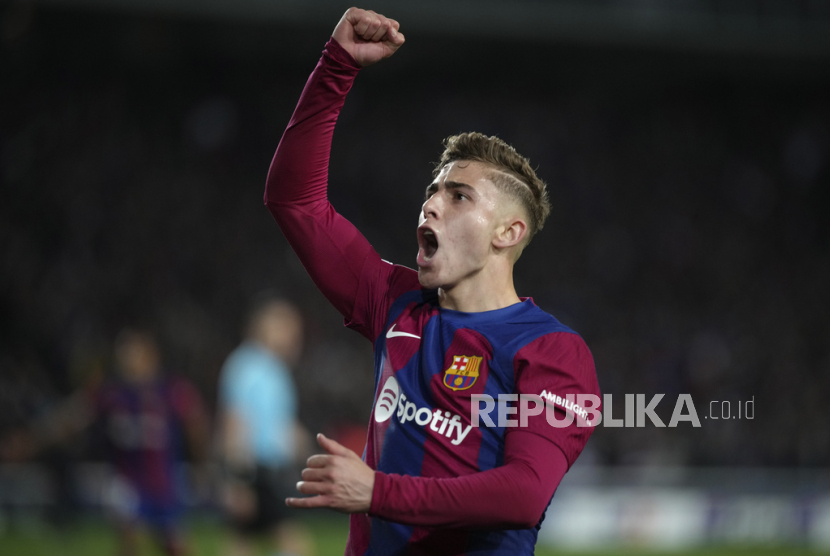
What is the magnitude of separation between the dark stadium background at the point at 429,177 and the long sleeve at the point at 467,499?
10.3 metres

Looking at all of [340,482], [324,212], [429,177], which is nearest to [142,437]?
[324,212]

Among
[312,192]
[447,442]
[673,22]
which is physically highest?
[673,22]

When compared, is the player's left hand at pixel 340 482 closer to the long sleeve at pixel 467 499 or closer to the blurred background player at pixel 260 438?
the long sleeve at pixel 467 499

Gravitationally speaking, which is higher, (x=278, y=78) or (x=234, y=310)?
(x=278, y=78)

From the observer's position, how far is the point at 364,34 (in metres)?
2.72

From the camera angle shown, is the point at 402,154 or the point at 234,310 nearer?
the point at 234,310

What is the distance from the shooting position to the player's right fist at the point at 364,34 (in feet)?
8.90

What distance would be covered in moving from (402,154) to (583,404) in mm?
18298

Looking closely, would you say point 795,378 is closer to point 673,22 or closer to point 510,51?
point 673,22

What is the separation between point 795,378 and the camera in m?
16.7

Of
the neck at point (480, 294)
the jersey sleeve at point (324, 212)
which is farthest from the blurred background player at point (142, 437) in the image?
the neck at point (480, 294)

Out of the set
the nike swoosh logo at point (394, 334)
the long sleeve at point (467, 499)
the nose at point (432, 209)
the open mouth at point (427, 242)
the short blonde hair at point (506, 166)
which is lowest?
the long sleeve at point (467, 499)

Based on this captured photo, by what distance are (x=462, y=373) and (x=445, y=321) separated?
246mm

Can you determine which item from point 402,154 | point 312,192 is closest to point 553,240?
point 402,154
